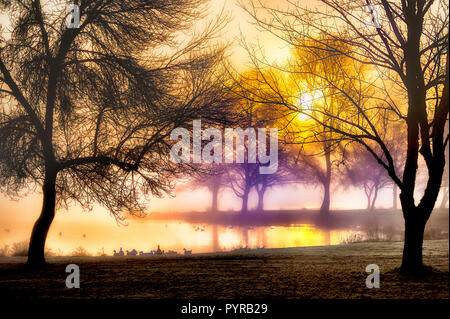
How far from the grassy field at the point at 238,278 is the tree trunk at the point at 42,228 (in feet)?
1.09

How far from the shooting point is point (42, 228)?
10.8 meters

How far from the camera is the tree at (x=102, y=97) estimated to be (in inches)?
408

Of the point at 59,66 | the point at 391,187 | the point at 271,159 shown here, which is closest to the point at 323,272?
the point at 59,66

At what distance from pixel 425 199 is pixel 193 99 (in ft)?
18.0

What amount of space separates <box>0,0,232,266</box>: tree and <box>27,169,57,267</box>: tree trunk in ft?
0.08

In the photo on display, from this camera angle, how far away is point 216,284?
7.47 m

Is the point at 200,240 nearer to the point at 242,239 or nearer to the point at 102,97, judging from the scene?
the point at 242,239

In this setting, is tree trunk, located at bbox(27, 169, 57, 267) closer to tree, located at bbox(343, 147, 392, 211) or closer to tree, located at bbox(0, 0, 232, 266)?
tree, located at bbox(0, 0, 232, 266)

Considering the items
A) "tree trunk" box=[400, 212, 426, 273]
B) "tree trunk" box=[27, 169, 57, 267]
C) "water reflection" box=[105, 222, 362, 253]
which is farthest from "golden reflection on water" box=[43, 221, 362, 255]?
"tree trunk" box=[400, 212, 426, 273]

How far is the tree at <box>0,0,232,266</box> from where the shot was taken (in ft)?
34.0

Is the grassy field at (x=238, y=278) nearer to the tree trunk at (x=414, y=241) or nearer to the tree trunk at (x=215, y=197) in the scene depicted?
the tree trunk at (x=414, y=241)

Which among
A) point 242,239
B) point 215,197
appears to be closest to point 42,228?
point 242,239

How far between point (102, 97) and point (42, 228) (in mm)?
3573
